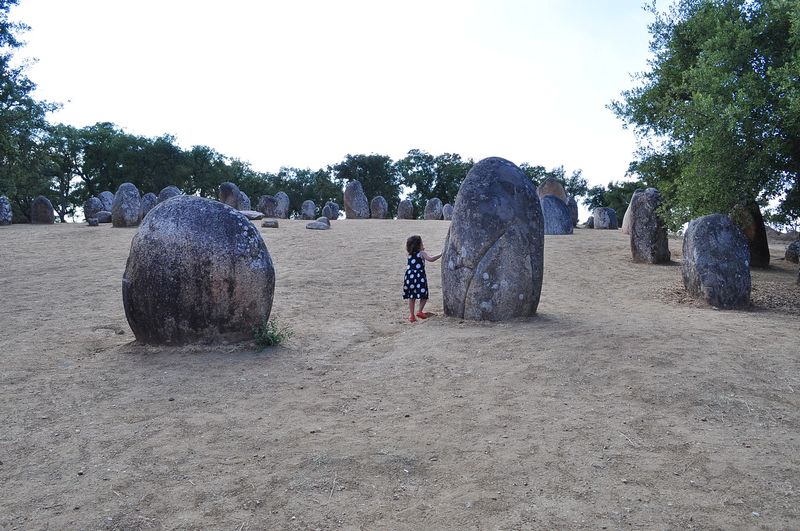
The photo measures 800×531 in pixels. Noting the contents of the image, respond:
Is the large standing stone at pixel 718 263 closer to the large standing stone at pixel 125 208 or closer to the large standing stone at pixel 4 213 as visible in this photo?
the large standing stone at pixel 125 208

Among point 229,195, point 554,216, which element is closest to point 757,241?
point 554,216

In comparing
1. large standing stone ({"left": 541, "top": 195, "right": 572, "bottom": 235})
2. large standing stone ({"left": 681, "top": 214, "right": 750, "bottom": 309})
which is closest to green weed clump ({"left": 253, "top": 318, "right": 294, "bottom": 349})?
large standing stone ({"left": 681, "top": 214, "right": 750, "bottom": 309})

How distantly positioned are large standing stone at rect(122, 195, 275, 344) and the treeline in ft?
93.4

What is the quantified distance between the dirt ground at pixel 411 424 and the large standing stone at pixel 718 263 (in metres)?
0.88

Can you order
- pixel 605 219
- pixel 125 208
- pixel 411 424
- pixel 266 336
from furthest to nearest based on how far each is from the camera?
pixel 605 219 < pixel 125 208 < pixel 266 336 < pixel 411 424

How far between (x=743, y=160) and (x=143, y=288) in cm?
1084

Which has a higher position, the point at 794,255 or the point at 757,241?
the point at 757,241

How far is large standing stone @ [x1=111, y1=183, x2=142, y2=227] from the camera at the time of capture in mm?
23219

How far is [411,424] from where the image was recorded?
523cm

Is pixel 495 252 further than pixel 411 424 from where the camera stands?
Yes

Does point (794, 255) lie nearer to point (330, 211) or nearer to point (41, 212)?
point (330, 211)

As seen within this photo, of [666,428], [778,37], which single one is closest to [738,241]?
[778,37]

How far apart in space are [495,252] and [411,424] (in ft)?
14.0

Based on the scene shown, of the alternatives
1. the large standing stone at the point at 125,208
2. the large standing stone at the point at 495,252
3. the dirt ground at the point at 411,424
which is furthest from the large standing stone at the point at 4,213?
the large standing stone at the point at 495,252
